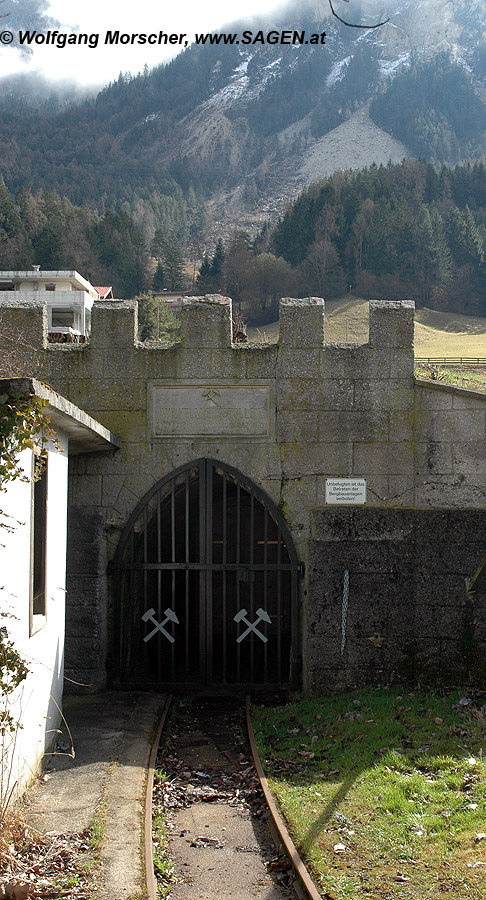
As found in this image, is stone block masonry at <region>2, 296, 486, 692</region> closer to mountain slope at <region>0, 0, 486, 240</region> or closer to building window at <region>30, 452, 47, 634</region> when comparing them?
building window at <region>30, 452, 47, 634</region>

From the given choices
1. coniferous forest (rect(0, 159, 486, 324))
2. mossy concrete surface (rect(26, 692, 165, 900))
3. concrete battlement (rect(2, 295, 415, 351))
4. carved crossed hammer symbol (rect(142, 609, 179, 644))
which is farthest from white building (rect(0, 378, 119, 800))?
coniferous forest (rect(0, 159, 486, 324))

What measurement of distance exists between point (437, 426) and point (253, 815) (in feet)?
16.4

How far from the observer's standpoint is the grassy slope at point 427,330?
1690 inches

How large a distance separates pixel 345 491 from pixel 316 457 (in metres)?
0.52

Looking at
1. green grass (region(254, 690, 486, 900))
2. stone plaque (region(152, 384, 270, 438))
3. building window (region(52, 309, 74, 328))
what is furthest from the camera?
building window (region(52, 309, 74, 328))

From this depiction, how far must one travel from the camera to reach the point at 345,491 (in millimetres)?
9852

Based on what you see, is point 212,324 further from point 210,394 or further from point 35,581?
point 35,581

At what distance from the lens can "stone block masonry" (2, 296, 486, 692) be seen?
965 centimetres

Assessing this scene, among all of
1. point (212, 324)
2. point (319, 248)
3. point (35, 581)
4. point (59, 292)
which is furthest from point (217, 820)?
point (319, 248)

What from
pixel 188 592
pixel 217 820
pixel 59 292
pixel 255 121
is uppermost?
pixel 255 121

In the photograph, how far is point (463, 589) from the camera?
9594mm

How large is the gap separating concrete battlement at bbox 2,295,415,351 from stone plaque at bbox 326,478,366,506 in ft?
5.20

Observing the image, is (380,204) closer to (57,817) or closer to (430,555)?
(430,555)

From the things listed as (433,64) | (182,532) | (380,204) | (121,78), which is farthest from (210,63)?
(182,532)
